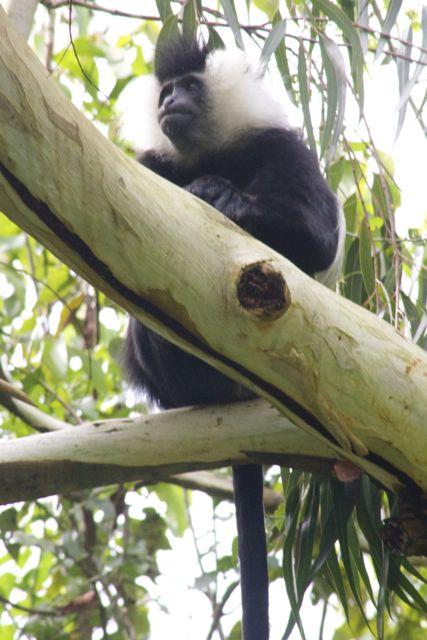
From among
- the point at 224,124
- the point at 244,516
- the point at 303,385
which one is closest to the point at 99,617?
the point at 244,516

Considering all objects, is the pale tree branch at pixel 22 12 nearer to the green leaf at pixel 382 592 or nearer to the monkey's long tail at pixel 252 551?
the monkey's long tail at pixel 252 551

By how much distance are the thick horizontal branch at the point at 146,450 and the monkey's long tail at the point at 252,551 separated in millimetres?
347

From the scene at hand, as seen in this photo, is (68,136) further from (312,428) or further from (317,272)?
(317,272)

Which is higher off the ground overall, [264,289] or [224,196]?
[224,196]

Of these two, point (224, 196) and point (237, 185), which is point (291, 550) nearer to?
point (224, 196)

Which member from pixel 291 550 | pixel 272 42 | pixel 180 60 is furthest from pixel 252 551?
pixel 180 60

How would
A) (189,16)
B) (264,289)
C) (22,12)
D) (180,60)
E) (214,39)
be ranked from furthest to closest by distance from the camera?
(180,60) → (214,39) → (189,16) → (22,12) → (264,289)

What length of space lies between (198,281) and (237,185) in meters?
1.22

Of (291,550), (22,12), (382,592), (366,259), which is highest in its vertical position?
(22,12)

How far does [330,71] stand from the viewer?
188 centimetres

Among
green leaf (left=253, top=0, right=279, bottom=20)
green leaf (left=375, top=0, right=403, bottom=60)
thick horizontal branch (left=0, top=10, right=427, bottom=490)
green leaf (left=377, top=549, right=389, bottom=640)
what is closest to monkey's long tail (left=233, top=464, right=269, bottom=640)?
green leaf (left=377, top=549, right=389, bottom=640)

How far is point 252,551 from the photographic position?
2.05 metres

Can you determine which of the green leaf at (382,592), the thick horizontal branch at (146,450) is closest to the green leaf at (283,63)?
the thick horizontal branch at (146,450)

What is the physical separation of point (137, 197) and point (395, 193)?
145cm
